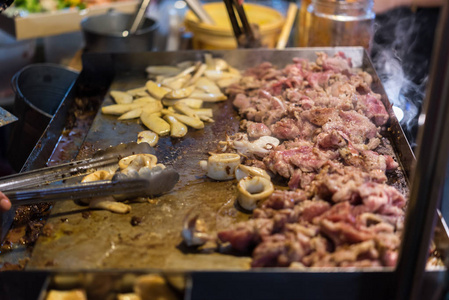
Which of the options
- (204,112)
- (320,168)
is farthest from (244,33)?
(320,168)

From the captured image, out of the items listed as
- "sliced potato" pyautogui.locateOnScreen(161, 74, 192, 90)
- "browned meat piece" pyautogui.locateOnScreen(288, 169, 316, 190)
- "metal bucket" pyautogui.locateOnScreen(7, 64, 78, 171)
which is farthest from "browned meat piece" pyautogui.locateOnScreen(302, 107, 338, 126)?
"metal bucket" pyautogui.locateOnScreen(7, 64, 78, 171)

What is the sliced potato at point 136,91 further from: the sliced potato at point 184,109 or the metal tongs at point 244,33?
the metal tongs at point 244,33

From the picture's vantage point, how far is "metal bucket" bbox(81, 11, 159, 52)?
4512mm

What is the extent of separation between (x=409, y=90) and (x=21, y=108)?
11.0ft

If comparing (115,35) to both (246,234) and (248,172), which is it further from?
(246,234)

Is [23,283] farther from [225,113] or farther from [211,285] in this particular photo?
[225,113]

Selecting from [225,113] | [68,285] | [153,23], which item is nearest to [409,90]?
[225,113]

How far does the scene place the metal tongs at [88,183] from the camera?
2287 millimetres

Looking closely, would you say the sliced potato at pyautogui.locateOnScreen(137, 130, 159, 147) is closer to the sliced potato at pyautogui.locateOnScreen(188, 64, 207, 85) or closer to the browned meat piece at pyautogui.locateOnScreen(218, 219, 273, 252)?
the sliced potato at pyautogui.locateOnScreen(188, 64, 207, 85)

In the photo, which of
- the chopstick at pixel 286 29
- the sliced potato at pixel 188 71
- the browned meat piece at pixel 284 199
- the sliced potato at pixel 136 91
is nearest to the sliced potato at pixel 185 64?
the sliced potato at pixel 188 71

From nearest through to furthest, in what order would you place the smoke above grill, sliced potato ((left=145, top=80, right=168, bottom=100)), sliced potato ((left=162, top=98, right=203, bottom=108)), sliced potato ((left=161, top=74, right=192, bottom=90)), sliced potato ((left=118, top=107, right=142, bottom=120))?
sliced potato ((left=118, top=107, right=142, bottom=120)) < sliced potato ((left=162, top=98, right=203, bottom=108)) < sliced potato ((left=145, top=80, right=168, bottom=100)) < sliced potato ((left=161, top=74, right=192, bottom=90)) < the smoke above grill

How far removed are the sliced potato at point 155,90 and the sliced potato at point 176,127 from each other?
0.39 meters

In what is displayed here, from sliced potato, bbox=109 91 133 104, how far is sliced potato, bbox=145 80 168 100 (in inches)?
7.1

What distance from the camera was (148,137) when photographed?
121 inches
